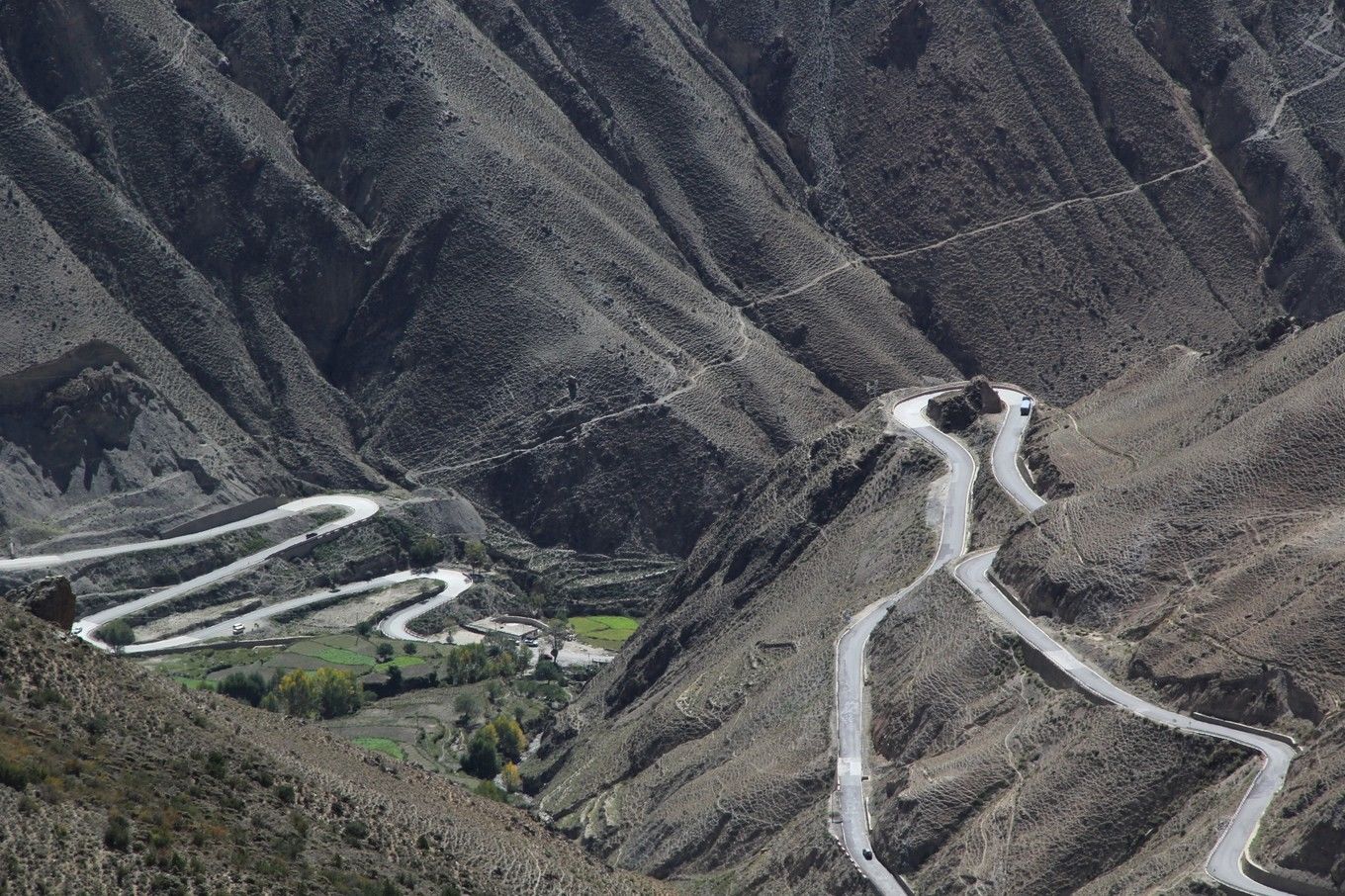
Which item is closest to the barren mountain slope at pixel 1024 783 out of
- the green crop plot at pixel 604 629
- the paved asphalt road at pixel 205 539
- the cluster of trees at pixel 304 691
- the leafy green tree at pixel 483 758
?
the leafy green tree at pixel 483 758

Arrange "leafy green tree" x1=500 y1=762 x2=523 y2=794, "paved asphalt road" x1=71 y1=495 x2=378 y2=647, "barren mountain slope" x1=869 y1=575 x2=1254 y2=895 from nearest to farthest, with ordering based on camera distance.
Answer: "barren mountain slope" x1=869 y1=575 x2=1254 y2=895, "leafy green tree" x1=500 y1=762 x2=523 y2=794, "paved asphalt road" x1=71 y1=495 x2=378 y2=647

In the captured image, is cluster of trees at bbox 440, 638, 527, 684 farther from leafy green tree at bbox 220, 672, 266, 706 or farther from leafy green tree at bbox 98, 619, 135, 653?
leafy green tree at bbox 98, 619, 135, 653

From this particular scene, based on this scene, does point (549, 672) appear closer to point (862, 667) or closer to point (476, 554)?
point (476, 554)

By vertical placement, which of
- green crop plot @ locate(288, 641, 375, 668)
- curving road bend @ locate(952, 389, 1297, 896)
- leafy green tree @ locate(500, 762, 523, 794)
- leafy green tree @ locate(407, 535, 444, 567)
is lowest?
leafy green tree @ locate(500, 762, 523, 794)

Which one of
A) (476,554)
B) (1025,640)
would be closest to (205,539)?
(476,554)

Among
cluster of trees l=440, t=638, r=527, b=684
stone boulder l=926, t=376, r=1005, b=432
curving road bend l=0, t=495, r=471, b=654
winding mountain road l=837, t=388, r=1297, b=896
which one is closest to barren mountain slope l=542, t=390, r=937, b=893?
winding mountain road l=837, t=388, r=1297, b=896

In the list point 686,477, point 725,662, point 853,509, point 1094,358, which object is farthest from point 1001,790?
point 1094,358

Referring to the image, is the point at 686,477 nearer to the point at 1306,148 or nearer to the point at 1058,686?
the point at 1306,148
